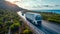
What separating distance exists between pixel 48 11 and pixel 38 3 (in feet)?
3.65

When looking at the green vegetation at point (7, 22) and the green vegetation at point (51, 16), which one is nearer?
the green vegetation at point (7, 22)

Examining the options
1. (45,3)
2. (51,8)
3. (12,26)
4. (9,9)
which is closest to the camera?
(12,26)

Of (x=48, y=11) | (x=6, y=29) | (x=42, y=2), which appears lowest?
(x=6, y=29)

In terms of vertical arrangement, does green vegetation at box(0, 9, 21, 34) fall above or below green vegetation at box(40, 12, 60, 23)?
below

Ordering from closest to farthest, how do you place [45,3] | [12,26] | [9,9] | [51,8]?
[12,26]
[45,3]
[51,8]
[9,9]

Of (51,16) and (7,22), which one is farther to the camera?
(51,16)

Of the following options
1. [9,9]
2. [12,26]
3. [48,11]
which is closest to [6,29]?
[12,26]

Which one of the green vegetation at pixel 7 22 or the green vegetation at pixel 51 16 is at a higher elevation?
the green vegetation at pixel 51 16

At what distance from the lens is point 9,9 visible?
668 inches

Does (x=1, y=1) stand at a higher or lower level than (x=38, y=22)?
higher

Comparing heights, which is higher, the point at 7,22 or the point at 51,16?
the point at 51,16

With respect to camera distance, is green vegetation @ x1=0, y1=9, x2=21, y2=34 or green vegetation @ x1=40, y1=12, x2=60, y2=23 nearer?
green vegetation @ x1=0, y1=9, x2=21, y2=34

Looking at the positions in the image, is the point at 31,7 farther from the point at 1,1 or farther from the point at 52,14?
the point at 1,1

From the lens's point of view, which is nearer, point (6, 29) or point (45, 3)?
point (6, 29)
